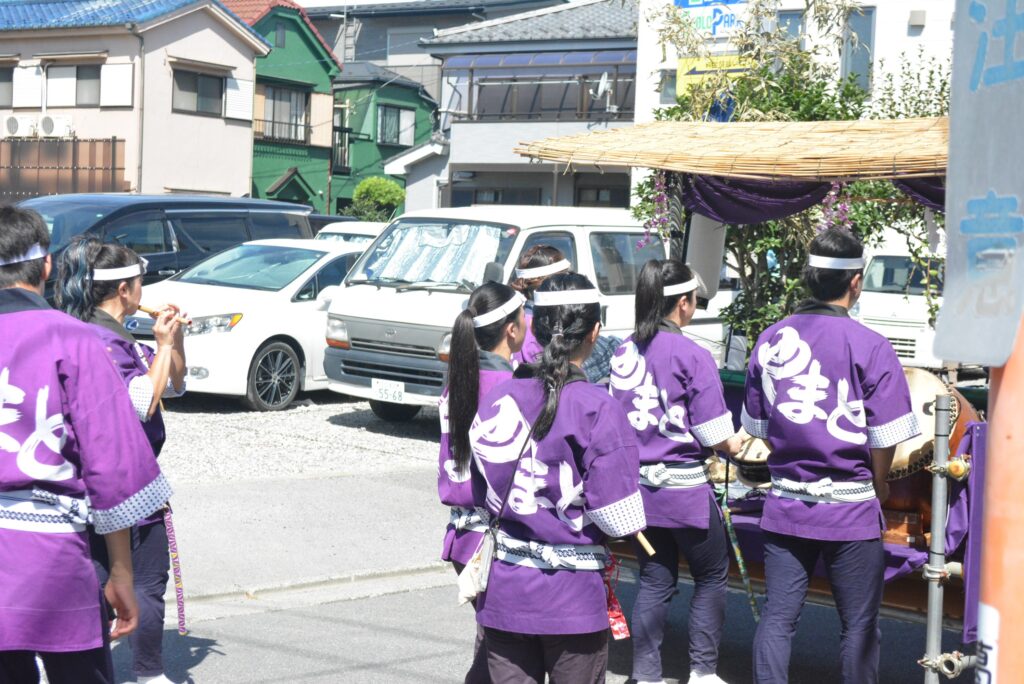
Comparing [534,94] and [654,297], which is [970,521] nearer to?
[654,297]

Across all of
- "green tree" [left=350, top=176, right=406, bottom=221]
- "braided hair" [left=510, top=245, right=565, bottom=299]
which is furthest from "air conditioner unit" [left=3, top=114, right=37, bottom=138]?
"braided hair" [left=510, top=245, right=565, bottom=299]

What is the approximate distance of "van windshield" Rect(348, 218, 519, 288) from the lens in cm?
1061

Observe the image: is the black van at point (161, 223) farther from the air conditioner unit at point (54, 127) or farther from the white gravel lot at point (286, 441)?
the air conditioner unit at point (54, 127)

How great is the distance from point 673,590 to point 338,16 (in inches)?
1772

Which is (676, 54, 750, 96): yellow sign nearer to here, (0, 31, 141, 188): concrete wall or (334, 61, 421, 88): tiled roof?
(0, 31, 141, 188): concrete wall

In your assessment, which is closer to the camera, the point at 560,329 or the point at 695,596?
the point at 560,329

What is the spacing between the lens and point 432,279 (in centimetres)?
1076

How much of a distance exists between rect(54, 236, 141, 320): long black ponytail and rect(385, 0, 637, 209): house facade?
2607 centimetres

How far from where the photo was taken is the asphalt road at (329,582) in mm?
5777

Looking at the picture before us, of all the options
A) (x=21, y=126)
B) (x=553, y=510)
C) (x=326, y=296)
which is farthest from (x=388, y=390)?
(x=21, y=126)

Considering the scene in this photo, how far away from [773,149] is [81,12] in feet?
103

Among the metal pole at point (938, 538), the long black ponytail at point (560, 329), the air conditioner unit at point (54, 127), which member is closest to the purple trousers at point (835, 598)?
the metal pole at point (938, 538)

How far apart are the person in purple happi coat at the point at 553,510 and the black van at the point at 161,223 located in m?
9.96

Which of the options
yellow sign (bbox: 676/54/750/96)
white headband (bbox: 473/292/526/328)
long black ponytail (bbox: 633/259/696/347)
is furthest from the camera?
yellow sign (bbox: 676/54/750/96)
